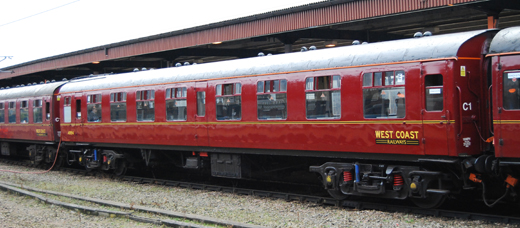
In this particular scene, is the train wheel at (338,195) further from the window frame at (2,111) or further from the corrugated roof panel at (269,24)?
the window frame at (2,111)

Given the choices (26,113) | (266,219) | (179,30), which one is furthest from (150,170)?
(266,219)

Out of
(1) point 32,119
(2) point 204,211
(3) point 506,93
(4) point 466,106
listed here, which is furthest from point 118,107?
(3) point 506,93

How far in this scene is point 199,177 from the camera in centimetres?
1500

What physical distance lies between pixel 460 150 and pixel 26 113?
17747 mm

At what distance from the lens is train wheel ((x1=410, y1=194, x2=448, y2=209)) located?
8.23m

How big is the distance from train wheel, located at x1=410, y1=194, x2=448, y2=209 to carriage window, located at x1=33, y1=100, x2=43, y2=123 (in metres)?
15.4

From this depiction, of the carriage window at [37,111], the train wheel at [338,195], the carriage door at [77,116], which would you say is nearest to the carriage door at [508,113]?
the train wheel at [338,195]

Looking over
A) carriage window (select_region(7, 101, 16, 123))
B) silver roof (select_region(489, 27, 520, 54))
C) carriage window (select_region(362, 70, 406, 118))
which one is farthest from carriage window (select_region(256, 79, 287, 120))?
carriage window (select_region(7, 101, 16, 123))

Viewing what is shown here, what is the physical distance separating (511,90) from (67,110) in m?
14.6

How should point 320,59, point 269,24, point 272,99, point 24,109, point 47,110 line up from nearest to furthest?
1. point 320,59
2. point 272,99
3. point 269,24
4. point 47,110
5. point 24,109

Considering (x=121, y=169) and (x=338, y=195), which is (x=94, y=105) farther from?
(x=338, y=195)

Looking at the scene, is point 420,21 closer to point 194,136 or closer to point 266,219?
point 194,136

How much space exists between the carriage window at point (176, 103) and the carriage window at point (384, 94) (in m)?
5.47

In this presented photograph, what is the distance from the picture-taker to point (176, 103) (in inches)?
497
